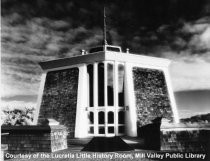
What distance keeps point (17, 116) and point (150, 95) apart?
12.1 metres

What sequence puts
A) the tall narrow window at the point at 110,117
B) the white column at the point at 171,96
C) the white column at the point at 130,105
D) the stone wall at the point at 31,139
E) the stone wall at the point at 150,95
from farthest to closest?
1. the white column at the point at 171,96
2. the tall narrow window at the point at 110,117
3. the stone wall at the point at 150,95
4. the white column at the point at 130,105
5. the stone wall at the point at 31,139

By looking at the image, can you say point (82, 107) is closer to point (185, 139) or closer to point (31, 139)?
point (31, 139)

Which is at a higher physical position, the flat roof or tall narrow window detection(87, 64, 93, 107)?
the flat roof

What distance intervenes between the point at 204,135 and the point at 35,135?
725cm

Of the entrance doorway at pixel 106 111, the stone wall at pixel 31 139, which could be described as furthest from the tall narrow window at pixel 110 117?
the stone wall at pixel 31 139

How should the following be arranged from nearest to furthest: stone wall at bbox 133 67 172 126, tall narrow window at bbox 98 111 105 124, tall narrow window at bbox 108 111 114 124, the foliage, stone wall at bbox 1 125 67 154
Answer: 1. stone wall at bbox 1 125 67 154
2. stone wall at bbox 133 67 172 126
3. tall narrow window at bbox 108 111 114 124
4. tall narrow window at bbox 98 111 105 124
5. the foliage

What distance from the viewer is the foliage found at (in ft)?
69.4

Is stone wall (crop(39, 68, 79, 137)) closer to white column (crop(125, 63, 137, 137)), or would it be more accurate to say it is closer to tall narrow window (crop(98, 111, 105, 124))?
tall narrow window (crop(98, 111, 105, 124))

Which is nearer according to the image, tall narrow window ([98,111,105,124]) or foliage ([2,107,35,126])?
tall narrow window ([98,111,105,124])

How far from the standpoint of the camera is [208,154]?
9.52 m

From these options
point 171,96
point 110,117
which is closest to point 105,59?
point 110,117

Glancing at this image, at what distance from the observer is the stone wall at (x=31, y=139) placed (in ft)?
36.3

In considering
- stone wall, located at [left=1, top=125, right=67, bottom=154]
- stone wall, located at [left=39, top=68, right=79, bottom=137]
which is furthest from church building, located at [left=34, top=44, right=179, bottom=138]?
stone wall, located at [left=1, top=125, right=67, bottom=154]

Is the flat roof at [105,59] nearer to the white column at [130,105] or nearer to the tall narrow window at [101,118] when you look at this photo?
the white column at [130,105]
